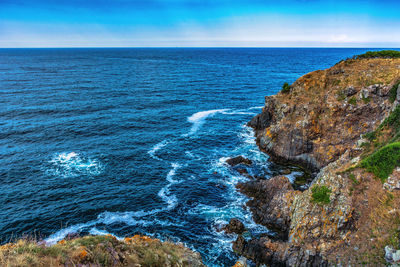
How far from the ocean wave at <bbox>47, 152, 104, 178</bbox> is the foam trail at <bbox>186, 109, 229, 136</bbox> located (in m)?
24.1

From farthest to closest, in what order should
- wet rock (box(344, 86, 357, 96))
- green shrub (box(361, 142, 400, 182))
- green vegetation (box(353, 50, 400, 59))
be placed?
green vegetation (box(353, 50, 400, 59))
wet rock (box(344, 86, 357, 96))
green shrub (box(361, 142, 400, 182))

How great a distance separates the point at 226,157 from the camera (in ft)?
164

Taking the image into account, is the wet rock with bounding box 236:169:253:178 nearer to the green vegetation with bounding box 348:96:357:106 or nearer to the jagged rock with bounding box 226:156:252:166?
the jagged rock with bounding box 226:156:252:166

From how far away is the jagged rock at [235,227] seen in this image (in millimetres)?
30609

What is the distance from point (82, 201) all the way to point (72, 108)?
158 ft

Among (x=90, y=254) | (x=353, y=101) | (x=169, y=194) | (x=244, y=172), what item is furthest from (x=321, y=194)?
(x=353, y=101)

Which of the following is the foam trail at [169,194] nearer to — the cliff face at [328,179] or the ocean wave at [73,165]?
the cliff face at [328,179]

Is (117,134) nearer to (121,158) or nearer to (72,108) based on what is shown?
(121,158)

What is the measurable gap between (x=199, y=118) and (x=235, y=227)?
4505 cm

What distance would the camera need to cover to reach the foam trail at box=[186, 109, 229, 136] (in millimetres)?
65137

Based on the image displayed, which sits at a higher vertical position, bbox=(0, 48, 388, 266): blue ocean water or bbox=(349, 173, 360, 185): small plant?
bbox=(349, 173, 360, 185): small plant

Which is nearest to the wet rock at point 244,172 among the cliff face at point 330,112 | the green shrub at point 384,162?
the cliff face at point 330,112

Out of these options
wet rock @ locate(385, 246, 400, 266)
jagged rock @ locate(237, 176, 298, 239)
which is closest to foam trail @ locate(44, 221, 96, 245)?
jagged rock @ locate(237, 176, 298, 239)

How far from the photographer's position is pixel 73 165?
4616 cm
